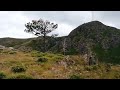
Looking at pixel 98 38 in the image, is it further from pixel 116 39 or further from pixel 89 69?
pixel 89 69

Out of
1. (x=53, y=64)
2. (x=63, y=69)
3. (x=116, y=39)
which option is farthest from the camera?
(x=116, y=39)
